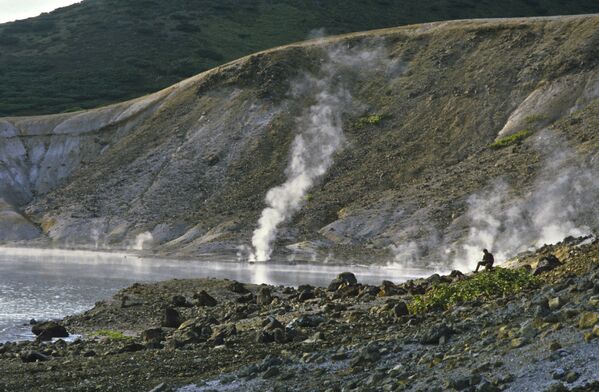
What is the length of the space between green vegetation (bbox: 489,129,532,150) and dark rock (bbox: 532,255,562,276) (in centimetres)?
4743

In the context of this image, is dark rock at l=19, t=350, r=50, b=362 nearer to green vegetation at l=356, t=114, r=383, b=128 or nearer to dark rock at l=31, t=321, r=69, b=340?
dark rock at l=31, t=321, r=69, b=340

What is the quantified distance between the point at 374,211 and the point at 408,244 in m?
6.28

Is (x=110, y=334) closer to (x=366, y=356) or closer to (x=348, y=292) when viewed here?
(x=348, y=292)

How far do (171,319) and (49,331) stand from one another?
3223 millimetres

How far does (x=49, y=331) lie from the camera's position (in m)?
28.3

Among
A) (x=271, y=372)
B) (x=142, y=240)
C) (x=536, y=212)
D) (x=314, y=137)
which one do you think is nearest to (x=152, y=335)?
(x=271, y=372)

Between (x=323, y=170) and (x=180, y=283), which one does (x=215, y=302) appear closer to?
(x=180, y=283)

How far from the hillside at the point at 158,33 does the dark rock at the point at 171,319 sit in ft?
313

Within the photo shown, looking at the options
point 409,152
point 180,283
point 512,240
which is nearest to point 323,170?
point 409,152

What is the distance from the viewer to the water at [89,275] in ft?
123

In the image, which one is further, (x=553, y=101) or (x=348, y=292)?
(x=553, y=101)

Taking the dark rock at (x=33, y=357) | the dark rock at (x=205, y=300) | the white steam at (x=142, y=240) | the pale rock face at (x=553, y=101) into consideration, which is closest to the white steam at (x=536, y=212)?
the pale rock face at (x=553, y=101)

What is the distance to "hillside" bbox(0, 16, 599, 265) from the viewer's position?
6394cm

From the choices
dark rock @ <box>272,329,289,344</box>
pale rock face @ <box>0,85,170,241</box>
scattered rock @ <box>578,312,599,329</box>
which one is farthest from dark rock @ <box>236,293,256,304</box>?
pale rock face @ <box>0,85,170,241</box>
